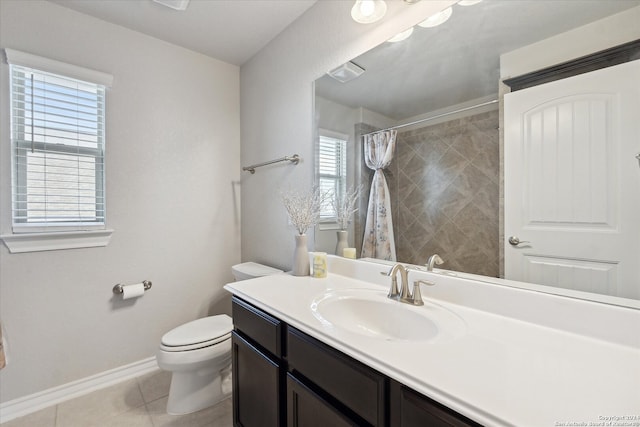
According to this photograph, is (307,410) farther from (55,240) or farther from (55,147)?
(55,147)

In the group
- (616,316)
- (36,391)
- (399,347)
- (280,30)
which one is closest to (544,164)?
(616,316)

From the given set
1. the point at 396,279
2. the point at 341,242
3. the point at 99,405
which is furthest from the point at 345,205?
the point at 99,405

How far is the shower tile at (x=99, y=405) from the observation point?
1586 mm

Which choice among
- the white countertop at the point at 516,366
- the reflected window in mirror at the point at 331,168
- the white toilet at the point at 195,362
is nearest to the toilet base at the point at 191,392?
the white toilet at the point at 195,362

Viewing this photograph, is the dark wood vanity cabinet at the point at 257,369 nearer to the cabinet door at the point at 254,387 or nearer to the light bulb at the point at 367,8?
the cabinet door at the point at 254,387

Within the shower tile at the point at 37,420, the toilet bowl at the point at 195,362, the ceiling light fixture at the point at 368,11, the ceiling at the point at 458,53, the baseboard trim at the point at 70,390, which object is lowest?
the shower tile at the point at 37,420

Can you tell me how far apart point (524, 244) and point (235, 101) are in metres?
2.40

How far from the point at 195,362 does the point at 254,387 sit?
22.7 inches

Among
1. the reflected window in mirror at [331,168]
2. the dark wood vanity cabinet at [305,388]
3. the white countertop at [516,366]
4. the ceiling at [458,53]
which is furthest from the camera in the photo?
the reflected window in mirror at [331,168]

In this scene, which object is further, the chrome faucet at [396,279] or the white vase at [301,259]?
the white vase at [301,259]

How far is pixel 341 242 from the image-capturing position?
1596mm

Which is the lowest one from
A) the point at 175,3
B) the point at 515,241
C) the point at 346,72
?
the point at 515,241

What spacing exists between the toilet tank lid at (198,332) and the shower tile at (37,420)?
72 cm

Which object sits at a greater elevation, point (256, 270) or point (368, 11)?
point (368, 11)
